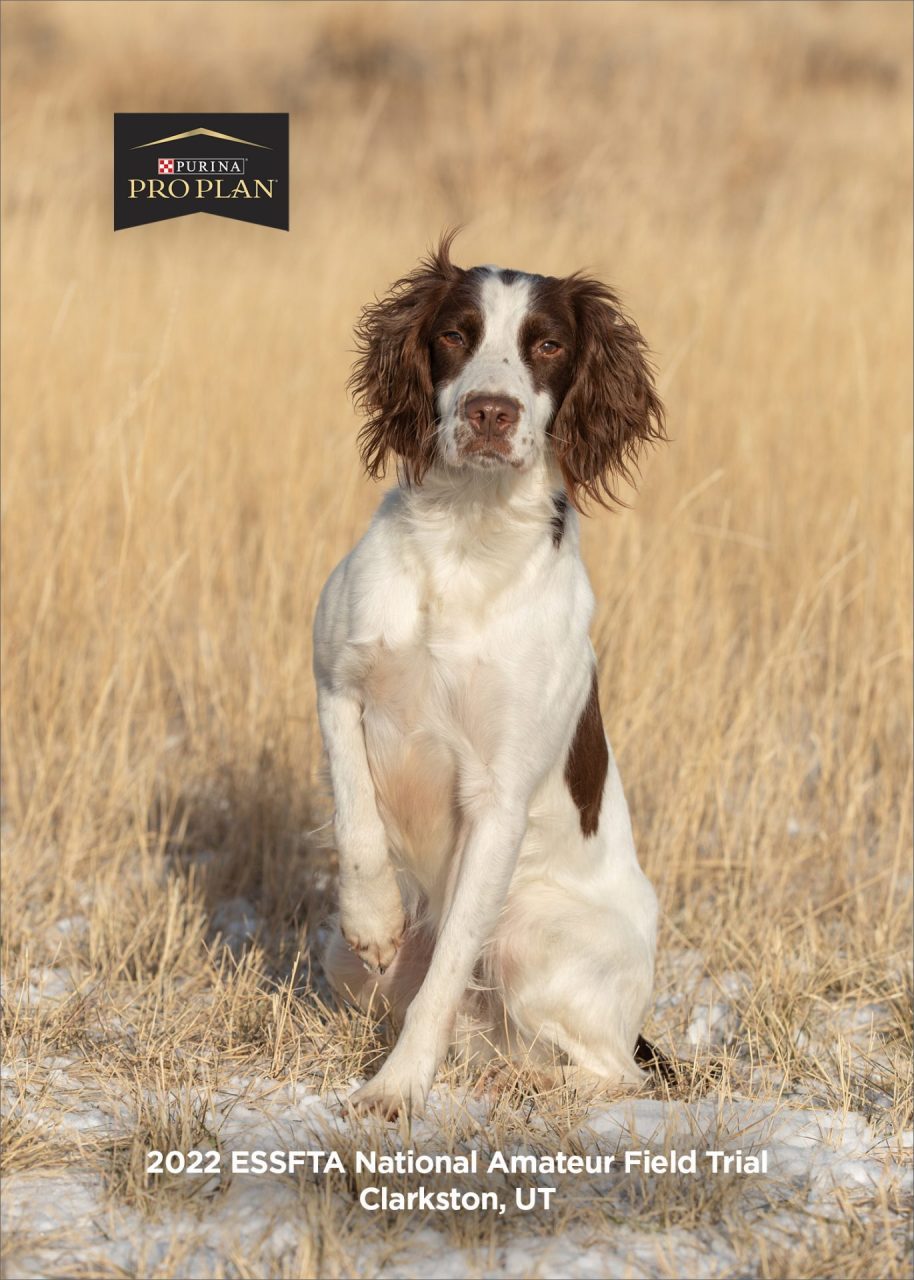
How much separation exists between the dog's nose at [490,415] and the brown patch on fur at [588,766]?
618 mm

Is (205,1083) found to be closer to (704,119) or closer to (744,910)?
(744,910)

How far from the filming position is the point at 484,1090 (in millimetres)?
2945

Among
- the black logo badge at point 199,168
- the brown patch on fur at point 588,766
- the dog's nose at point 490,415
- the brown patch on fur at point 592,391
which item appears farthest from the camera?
the black logo badge at point 199,168

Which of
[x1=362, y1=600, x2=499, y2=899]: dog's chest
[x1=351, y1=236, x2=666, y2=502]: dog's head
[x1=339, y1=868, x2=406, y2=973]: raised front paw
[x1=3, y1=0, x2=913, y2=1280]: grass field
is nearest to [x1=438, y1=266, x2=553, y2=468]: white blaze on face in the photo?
[x1=351, y1=236, x2=666, y2=502]: dog's head

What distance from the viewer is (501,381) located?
8.79 ft

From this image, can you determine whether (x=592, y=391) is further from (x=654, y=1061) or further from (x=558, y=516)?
(x=654, y=1061)

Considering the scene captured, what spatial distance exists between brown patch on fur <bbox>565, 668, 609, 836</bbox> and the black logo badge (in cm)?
190

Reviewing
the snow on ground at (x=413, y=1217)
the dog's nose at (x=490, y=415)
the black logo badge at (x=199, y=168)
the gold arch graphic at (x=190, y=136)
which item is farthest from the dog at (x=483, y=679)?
the gold arch graphic at (x=190, y=136)

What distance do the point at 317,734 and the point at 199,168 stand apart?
5.36 ft

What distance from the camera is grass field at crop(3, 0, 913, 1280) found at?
234cm

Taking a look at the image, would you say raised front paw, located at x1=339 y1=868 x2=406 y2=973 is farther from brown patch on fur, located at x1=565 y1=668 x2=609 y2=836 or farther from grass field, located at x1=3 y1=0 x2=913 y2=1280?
brown patch on fur, located at x1=565 y1=668 x2=609 y2=836

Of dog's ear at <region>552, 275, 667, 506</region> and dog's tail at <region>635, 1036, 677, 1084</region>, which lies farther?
dog's tail at <region>635, 1036, 677, 1084</region>

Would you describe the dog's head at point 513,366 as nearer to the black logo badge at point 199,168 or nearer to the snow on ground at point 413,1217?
the snow on ground at point 413,1217

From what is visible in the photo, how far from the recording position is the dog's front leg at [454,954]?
2693mm
